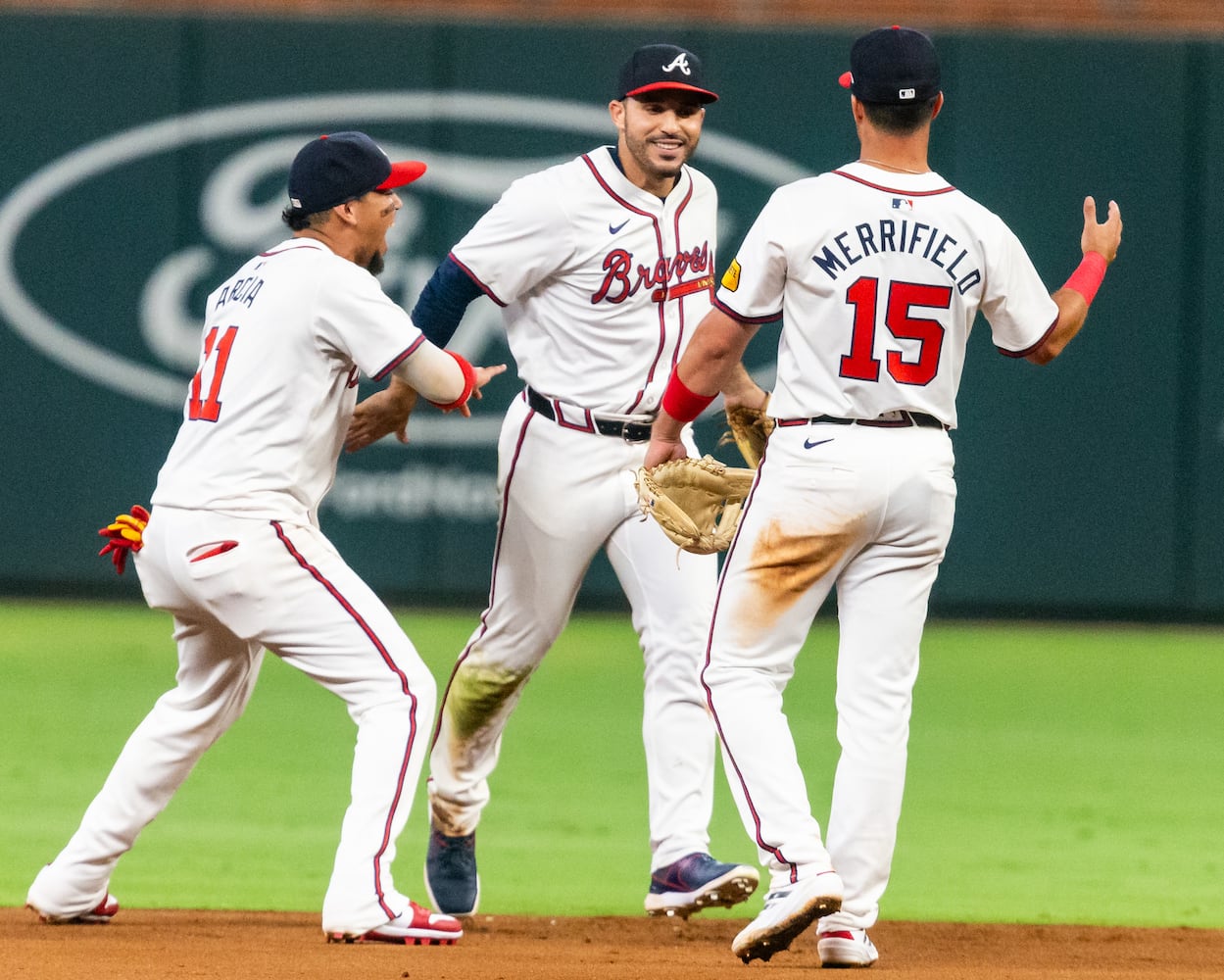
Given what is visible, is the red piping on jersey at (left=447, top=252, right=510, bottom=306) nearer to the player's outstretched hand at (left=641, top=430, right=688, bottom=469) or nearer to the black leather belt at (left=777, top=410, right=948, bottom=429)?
the player's outstretched hand at (left=641, top=430, right=688, bottom=469)

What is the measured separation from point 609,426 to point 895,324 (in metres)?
1.26

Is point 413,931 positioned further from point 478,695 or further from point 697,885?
point 478,695

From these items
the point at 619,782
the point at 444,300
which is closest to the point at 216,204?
the point at 619,782

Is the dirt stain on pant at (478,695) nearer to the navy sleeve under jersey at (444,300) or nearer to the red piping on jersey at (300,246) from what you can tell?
the navy sleeve under jersey at (444,300)

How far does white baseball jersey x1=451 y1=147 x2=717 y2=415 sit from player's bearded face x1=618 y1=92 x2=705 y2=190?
101 millimetres

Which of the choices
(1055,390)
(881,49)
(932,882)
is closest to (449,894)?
(932,882)

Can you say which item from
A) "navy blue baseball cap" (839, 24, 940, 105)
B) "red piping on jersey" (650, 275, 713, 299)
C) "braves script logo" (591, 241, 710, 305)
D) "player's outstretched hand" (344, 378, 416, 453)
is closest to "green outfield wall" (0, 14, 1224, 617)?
"red piping on jersey" (650, 275, 713, 299)

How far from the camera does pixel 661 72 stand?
209 inches

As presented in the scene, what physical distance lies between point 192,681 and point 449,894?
92cm

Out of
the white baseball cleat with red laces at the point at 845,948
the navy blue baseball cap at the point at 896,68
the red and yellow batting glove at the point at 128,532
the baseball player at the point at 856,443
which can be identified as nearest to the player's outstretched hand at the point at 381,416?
the red and yellow batting glove at the point at 128,532

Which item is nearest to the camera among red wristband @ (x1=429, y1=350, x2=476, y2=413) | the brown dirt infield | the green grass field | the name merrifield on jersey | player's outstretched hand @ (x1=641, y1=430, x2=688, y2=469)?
the brown dirt infield

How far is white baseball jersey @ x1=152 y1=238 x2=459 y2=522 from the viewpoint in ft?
15.1

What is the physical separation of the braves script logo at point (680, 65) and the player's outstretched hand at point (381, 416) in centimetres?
114

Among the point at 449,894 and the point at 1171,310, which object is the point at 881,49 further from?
the point at 1171,310
